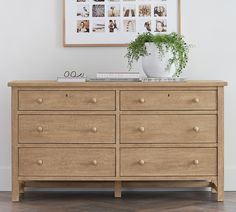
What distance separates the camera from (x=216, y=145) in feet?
14.0

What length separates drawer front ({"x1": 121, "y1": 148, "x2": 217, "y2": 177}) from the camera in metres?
4.28

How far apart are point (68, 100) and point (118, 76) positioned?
0.37 m

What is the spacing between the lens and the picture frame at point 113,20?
15.4ft

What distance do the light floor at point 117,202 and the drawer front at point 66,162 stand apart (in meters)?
0.19

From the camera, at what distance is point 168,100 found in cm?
426

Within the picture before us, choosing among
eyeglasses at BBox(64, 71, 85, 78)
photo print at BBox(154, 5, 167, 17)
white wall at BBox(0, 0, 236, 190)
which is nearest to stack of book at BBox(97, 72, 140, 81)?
eyeglasses at BBox(64, 71, 85, 78)

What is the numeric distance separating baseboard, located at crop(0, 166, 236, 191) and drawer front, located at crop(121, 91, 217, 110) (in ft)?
2.25

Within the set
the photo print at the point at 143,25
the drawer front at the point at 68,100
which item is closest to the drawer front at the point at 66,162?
the drawer front at the point at 68,100

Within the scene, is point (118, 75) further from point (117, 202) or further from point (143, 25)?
point (117, 202)

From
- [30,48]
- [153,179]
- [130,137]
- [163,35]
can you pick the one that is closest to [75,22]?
[30,48]

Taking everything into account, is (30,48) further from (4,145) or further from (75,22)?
(4,145)

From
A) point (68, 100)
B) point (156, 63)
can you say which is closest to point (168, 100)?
point (156, 63)

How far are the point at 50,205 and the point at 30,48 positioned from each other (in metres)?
1.20

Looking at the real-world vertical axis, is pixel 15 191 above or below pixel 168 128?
below
